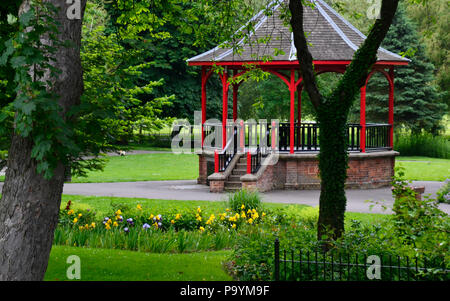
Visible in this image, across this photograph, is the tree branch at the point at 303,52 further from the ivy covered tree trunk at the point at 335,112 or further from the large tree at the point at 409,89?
the large tree at the point at 409,89

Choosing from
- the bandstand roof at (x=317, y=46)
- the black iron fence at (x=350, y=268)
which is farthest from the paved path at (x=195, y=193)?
the black iron fence at (x=350, y=268)

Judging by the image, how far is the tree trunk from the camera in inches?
251

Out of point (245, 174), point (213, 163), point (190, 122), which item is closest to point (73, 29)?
point (245, 174)

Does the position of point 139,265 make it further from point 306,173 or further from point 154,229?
point 306,173

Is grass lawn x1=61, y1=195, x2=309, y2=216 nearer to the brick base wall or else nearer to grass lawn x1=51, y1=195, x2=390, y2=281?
the brick base wall

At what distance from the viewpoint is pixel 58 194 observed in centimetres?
664

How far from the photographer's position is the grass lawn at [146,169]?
24.2 m

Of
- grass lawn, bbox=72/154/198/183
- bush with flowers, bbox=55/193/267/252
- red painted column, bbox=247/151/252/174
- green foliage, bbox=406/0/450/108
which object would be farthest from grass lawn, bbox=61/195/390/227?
green foliage, bbox=406/0/450/108

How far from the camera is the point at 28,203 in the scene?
251 inches

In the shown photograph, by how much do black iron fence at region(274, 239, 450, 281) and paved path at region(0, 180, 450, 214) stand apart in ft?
27.5

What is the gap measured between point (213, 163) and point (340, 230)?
13.2 meters

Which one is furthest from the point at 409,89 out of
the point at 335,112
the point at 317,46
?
the point at 335,112

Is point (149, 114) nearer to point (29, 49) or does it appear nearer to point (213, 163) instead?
point (29, 49)

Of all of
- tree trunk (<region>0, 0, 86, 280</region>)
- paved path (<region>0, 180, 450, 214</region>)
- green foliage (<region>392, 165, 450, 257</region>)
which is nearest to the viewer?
tree trunk (<region>0, 0, 86, 280</region>)
